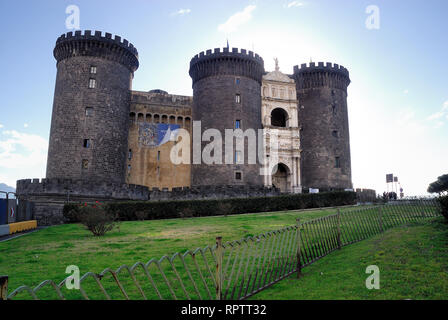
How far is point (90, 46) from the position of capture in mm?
34125

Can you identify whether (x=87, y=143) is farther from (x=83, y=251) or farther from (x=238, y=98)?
(x=83, y=251)

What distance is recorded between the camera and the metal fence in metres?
5.61

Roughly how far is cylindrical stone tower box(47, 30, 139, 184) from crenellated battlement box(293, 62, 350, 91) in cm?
2063

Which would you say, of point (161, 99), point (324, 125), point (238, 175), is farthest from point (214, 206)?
point (324, 125)

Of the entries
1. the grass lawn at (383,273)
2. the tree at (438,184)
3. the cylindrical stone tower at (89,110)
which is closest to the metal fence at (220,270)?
the grass lawn at (383,273)

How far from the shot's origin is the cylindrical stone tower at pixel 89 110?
105 feet

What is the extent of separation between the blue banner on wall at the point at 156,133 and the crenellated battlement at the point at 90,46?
24.9 ft

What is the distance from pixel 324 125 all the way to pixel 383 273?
3578 cm

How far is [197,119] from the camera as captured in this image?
124 feet

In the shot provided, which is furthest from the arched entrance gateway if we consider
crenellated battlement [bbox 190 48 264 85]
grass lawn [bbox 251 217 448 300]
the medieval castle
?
grass lawn [bbox 251 217 448 300]

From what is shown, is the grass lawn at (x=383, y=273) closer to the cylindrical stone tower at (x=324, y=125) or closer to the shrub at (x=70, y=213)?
the shrub at (x=70, y=213)
